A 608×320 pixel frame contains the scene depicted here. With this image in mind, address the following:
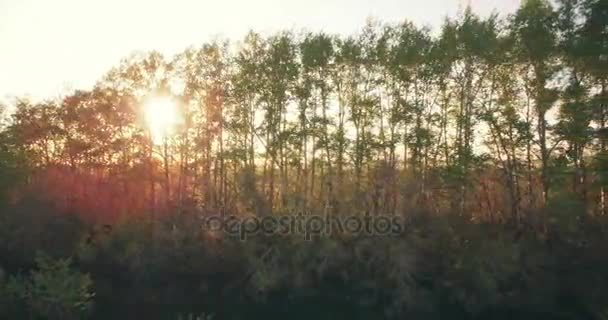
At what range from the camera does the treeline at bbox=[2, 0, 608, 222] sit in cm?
2691

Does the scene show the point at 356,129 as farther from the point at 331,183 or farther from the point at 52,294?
the point at 52,294

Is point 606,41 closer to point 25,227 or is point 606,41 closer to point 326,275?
point 326,275

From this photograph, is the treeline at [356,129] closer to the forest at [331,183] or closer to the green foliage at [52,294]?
the forest at [331,183]

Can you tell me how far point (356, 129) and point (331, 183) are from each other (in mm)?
3380

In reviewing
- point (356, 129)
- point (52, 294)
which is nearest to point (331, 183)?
point (356, 129)

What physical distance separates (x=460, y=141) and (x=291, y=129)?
9.46 meters

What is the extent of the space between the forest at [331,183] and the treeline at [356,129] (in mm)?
102

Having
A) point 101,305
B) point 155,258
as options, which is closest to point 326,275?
point 155,258

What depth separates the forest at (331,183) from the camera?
25188mm

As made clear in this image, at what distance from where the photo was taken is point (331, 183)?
1252 inches

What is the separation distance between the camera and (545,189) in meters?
27.7

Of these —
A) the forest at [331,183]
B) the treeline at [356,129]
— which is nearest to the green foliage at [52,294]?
the forest at [331,183]

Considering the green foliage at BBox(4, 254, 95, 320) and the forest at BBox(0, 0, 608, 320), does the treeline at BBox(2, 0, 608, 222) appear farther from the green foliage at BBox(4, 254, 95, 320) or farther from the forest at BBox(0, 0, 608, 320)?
the green foliage at BBox(4, 254, 95, 320)

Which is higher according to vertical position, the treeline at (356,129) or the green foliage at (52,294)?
the treeline at (356,129)
